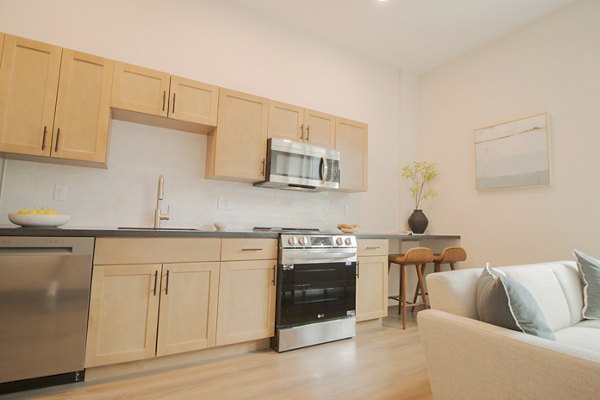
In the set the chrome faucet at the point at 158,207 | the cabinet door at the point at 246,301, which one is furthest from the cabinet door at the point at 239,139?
the cabinet door at the point at 246,301

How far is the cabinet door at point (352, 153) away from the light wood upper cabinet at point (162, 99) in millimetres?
1429

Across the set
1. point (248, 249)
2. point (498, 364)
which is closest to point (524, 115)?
point (498, 364)

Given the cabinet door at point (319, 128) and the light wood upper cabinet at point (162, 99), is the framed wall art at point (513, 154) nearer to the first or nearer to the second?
the cabinet door at point (319, 128)

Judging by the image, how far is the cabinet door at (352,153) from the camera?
3.38 metres

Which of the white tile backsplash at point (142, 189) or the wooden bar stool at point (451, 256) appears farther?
the wooden bar stool at point (451, 256)

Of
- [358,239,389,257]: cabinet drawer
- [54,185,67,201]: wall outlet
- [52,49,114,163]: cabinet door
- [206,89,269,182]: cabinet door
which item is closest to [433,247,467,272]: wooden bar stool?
[358,239,389,257]: cabinet drawer

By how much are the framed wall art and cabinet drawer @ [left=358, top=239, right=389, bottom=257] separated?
59.5 inches

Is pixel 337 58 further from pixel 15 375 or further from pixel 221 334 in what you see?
pixel 15 375

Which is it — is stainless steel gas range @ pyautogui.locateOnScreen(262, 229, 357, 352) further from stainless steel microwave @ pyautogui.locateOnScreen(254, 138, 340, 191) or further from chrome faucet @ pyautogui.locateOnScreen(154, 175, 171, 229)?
chrome faucet @ pyautogui.locateOnScreen(154, 175, 171, 229)

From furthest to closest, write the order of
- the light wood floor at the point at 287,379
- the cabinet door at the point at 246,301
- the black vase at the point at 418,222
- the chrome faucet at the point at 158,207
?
1. the black vase at the point at 418,222
2. the chrome faucet at the point at 158,207
3. the cabinet door at the point at 246,301
4. the light wood floor at the point at 287,379

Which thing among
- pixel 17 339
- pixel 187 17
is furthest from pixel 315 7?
pixel 17 339

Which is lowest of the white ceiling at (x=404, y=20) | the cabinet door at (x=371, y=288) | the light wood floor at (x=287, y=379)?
the light wood floor at (x=287, y=379)

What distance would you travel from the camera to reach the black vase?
4.00m

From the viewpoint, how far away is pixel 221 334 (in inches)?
87.9
